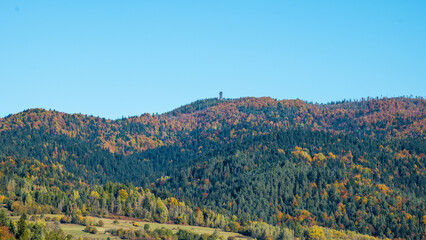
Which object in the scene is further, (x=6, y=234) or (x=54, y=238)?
(x=54, y=238)

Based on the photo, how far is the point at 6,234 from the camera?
566 feet

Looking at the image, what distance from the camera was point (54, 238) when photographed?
607 ft

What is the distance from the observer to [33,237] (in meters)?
177

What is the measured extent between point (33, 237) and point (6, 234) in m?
7.84

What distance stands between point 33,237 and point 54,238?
8764mm

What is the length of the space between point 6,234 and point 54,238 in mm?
16256
